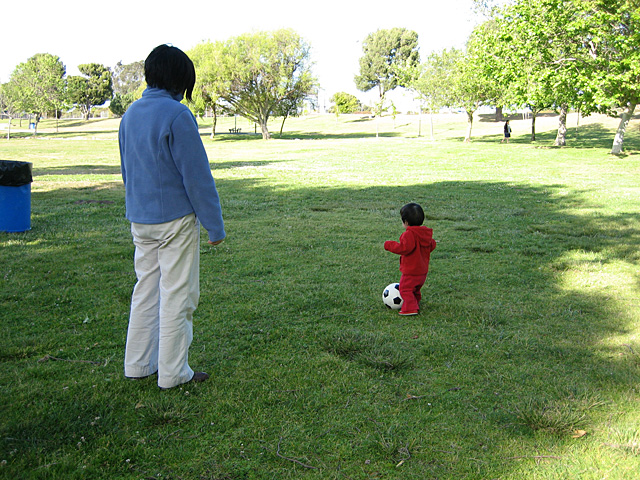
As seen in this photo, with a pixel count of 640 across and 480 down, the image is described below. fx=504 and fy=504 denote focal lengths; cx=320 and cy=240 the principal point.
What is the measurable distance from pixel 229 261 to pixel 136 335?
3215 millimetres

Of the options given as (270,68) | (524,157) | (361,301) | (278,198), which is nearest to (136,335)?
(361,301)

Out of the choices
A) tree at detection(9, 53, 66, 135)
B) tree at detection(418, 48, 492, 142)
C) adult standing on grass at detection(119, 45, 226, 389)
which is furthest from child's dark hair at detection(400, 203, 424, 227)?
tree at detection(9, 53, 66, 135)

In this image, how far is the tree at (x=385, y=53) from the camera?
278ft

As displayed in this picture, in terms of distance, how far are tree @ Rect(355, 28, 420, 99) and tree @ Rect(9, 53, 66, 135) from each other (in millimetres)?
48615

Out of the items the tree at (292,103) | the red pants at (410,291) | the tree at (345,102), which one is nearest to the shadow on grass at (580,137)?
the tree at (292,103)

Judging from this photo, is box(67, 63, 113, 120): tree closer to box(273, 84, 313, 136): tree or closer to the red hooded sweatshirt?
box(273, 84, 313, 136): tree

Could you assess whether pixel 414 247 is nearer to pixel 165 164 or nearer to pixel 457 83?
pixel 165 164

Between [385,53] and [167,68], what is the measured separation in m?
88.3

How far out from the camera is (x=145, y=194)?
3094mm

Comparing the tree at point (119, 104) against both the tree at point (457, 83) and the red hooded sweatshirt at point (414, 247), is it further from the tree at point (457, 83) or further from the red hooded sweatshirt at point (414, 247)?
the red hooded sweatshirt at point (414, 247)

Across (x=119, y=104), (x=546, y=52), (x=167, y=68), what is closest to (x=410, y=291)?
(x=167, y=68)

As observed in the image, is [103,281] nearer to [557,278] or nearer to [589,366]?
[589,366]

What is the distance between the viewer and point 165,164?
3.07 meters

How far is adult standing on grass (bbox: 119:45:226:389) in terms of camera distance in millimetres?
3021
